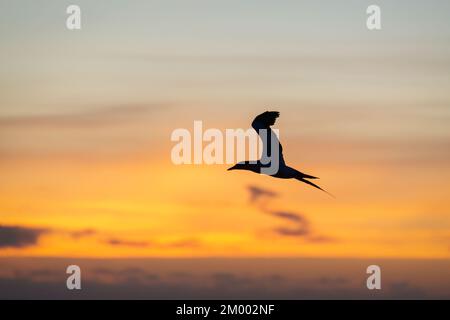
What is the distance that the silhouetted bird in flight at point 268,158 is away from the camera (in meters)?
54.2

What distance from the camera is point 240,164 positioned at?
5847 cm

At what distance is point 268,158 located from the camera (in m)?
57.2

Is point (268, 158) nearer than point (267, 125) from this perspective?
No

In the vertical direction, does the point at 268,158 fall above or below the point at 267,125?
below

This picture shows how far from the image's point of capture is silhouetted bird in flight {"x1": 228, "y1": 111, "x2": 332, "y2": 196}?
5419 centimetres
